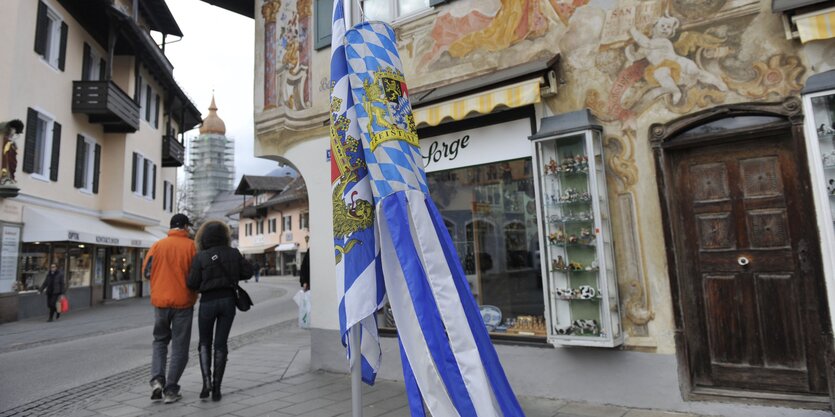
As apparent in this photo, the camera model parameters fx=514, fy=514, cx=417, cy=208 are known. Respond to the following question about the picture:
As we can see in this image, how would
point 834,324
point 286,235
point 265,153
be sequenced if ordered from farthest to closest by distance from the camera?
point 286,235 → point 265,153 → point 834,324

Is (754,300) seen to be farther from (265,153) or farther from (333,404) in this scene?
(265,153)

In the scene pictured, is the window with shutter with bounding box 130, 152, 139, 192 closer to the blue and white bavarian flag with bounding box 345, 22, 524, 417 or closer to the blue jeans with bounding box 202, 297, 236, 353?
the blue jeans with bounding box 202, 297, 236, 353

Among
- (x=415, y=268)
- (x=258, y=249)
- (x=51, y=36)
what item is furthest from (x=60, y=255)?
(x=258, y=249)

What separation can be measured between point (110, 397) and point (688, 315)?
634cm

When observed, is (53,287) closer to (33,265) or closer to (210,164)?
(33,265)

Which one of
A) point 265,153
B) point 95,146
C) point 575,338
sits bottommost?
point 575,338

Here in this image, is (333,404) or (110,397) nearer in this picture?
(333,404)

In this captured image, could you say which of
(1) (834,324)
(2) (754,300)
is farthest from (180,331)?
(1) (834,324)

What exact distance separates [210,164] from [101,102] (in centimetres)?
8895

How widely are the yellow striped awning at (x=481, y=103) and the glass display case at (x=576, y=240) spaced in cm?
41

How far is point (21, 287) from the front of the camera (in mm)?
16078

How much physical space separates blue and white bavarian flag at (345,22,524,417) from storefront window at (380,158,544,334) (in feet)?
10.2

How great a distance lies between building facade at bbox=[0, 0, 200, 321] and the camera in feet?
51.5

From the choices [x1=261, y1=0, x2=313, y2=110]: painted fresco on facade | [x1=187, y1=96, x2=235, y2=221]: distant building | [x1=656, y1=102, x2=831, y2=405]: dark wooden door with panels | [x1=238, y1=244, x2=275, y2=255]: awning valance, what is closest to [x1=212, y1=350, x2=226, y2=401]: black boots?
[x1=261, y1=0, x2=313, y2=110]: painted fresco on facade
